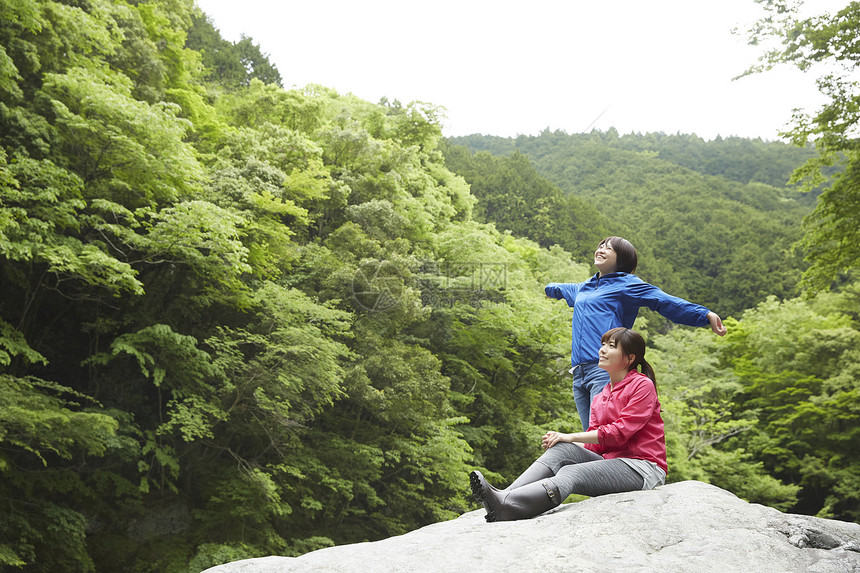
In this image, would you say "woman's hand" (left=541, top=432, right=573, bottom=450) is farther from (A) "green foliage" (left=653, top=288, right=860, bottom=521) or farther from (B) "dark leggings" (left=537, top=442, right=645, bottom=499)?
(A) "green foliage" (left=653, top=288, right=860, bottom=521)

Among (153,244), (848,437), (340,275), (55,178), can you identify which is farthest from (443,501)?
(848,437)

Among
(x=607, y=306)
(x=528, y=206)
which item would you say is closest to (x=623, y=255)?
(x=607, y=306)

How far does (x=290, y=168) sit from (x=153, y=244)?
15.8 feet

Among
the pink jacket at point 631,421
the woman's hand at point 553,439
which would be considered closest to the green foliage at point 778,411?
the pink jacket at point 631,421

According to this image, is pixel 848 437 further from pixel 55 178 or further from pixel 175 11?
pixel 175 11

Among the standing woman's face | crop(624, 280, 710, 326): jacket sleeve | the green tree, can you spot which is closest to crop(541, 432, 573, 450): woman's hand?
crop(624, 280, 710, 326): jacket sleeve

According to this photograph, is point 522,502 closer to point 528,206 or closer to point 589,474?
point 589,474

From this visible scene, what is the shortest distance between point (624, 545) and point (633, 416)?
27.9 inches

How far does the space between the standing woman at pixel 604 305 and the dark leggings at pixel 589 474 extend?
36 centimetres

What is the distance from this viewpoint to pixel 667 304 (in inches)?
116

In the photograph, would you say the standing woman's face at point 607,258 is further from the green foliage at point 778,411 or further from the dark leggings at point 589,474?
the green foliage at point 778,411

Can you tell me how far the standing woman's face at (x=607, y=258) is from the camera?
3246 millimetres

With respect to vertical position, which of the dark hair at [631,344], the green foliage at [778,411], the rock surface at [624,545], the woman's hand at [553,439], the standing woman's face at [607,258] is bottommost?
the green foliage at [778,411]

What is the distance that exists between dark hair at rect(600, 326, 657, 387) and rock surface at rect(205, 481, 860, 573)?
0.63 metres
